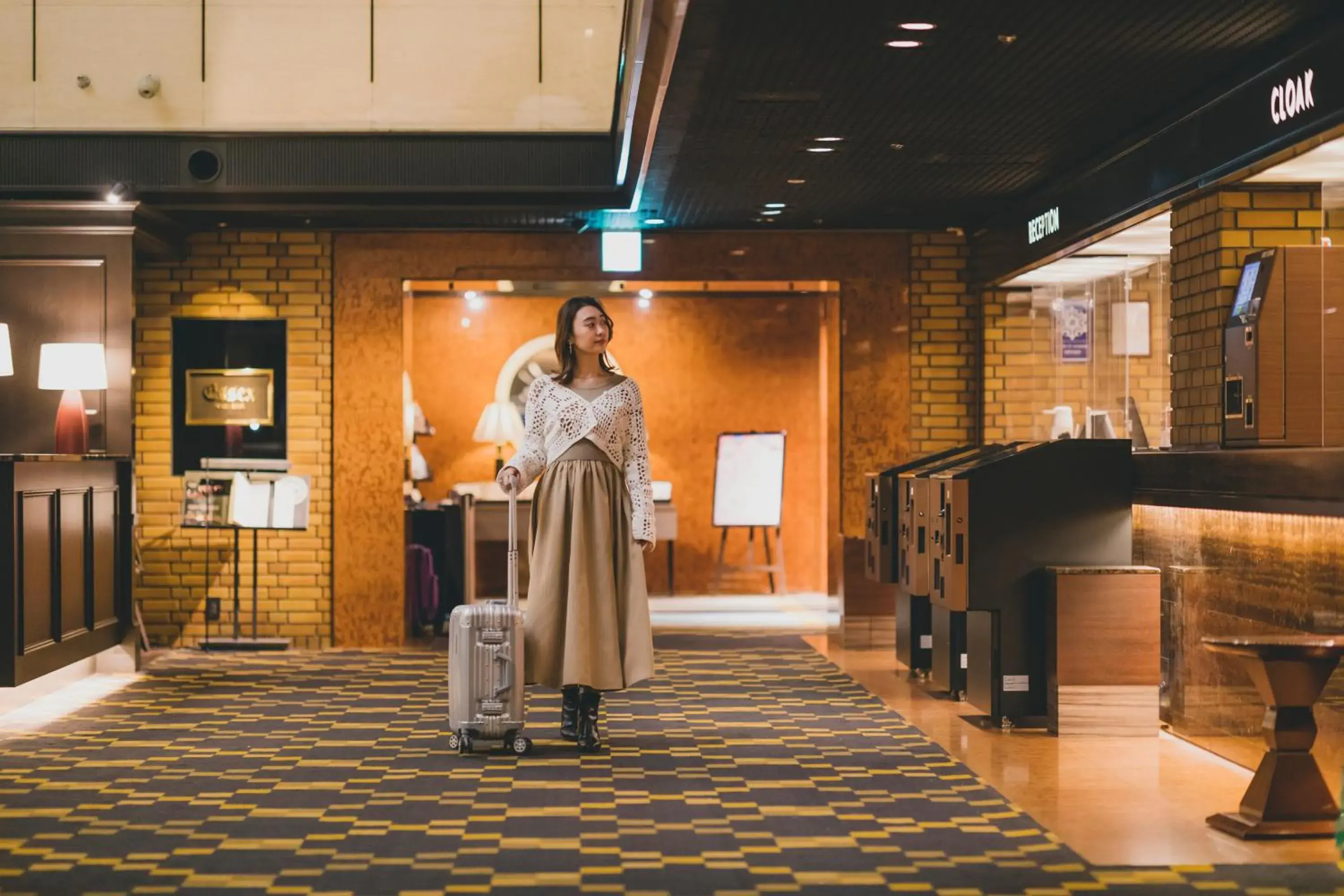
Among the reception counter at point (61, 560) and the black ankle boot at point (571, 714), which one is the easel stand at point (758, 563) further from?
the black ankle boot at point (571, 714)

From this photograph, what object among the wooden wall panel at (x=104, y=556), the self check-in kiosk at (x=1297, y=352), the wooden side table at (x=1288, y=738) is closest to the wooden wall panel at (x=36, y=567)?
the wooden wall panel at (x=104, y=556)

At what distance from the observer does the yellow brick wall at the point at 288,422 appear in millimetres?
10445

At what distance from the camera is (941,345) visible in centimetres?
1079

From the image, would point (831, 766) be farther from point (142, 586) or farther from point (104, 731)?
point (142, 586)

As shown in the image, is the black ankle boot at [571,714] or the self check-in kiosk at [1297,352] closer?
the self check-in kiosk at [1297,352]

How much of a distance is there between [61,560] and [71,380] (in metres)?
1.47

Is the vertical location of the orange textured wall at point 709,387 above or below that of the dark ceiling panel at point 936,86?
below

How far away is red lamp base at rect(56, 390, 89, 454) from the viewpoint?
28.8ft

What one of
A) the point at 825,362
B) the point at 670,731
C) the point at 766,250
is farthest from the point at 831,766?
the point at 825,362

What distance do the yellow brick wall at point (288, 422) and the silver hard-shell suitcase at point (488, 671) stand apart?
4725mm

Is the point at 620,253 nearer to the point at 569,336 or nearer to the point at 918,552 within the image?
the point at 918,552

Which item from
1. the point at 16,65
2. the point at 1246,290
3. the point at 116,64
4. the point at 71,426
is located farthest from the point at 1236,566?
the point at 16,65

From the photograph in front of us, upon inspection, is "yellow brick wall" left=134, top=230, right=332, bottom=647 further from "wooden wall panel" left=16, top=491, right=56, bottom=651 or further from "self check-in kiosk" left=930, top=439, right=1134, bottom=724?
"self check-in kiosk" left=930, top=439, right=1134, bottom=724

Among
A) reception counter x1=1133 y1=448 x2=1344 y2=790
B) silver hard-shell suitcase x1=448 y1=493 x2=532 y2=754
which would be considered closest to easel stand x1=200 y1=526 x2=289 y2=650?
silver hard-shell suitcase x1=448 y1=493 x2=532 y2=754
